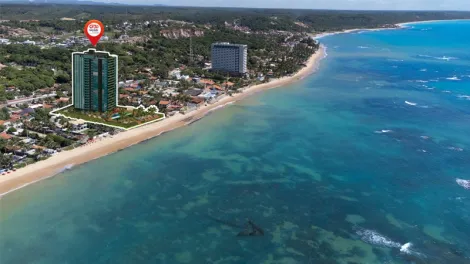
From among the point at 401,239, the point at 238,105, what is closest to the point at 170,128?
the point at 238,105

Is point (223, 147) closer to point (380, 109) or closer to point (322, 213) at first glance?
point (322, 213)

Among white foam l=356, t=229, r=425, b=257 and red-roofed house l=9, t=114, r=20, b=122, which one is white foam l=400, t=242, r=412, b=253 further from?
red-roofed house l=9, t=114, r=20, b=122

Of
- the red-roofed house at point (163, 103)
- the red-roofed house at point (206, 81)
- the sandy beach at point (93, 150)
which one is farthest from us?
the red-roofed house at point (206, 81)

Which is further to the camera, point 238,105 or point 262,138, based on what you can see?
point 238,105

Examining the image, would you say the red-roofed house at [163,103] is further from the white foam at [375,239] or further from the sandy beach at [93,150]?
the white foam at [375,239]

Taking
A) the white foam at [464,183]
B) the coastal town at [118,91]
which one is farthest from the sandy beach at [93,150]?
the white foam at [464,183]

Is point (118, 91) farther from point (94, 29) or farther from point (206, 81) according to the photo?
point (206, 81)
